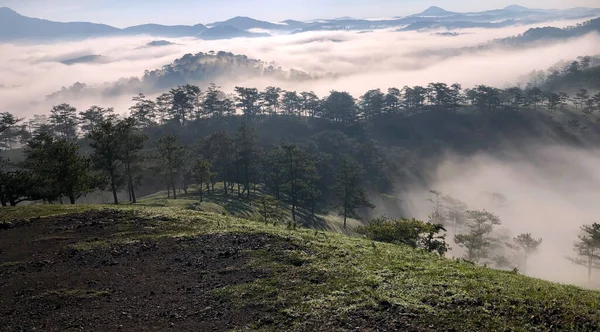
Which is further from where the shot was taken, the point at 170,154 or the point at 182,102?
the point at 182,102

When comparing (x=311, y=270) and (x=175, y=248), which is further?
(x=175, y=248)

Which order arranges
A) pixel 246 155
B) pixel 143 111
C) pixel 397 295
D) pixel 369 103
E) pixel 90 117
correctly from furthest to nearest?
pixel 369 103
pixel 143 111
pixel 90 117
pixel 246 155
pixel 397 295

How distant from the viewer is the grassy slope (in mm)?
15273

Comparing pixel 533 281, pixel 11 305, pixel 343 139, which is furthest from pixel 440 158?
pixel 11 305

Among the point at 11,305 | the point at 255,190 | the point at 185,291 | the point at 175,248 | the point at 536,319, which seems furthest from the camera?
the point at 255,190

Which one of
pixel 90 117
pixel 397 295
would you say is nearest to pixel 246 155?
pixel 90 117

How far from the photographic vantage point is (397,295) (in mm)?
17719

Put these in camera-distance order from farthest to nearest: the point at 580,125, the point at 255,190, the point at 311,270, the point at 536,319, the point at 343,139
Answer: the point at 580,125, the point at 343,139, the point at 255,190, the point at 311,270, the point at 536,319

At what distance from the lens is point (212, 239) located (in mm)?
26609

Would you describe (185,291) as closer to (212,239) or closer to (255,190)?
(212,239)

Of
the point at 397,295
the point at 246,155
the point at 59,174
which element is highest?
the point at 59,174

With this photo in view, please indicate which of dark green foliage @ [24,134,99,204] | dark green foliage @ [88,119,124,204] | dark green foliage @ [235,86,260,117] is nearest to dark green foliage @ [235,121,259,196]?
dark green foliage @ [88,119,124,204]

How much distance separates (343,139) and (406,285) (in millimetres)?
123679

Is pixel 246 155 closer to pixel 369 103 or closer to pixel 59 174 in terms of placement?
pixel 59 174
